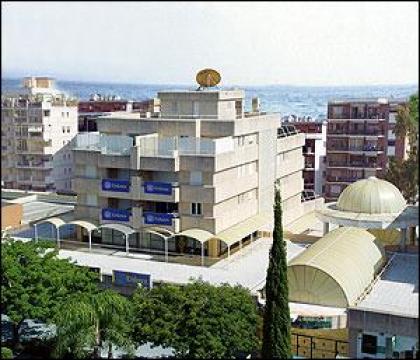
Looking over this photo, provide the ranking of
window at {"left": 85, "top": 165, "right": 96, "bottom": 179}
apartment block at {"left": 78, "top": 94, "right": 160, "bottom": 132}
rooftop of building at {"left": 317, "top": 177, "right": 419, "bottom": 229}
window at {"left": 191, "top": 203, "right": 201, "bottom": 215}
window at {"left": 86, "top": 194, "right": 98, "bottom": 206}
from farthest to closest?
apartment block at {"left": 78, "top": 94, "right": 160, "bottom": 132} < window at {"left": 86, "top": 194, "right": 98, "bottom": 206} < window at {"left": 85, "top": 165, "right": 96, "bottom": 179} < window at {"left": 191, "top": 203, "right": 201, "bottom": 215} < rooftop of building at {"left": 317, "top": 177, "right": 419, "bottom": 229}

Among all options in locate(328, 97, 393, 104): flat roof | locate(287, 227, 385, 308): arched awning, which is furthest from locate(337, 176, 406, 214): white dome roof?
locate(328, 97, 393, 104): flat roof

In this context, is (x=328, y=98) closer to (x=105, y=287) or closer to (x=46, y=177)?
Result: (x=46, y=177)

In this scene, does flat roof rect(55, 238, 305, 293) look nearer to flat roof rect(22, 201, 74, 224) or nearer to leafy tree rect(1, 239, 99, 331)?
leafy tree rect(1, 239, 99, 331)

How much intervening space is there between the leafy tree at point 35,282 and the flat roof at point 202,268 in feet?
10.1

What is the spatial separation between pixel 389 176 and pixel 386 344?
17.9m

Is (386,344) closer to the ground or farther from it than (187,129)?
closer to the ground

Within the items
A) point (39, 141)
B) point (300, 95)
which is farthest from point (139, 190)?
point (39, 141)

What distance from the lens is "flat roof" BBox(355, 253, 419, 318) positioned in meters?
16.8

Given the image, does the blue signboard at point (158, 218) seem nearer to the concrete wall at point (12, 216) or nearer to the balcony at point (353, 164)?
the concrete wall at point (12, 216)

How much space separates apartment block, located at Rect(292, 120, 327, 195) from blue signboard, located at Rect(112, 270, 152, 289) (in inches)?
964

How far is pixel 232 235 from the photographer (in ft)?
80.7

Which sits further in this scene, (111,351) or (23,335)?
(23,335)

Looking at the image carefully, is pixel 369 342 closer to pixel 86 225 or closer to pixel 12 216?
pixel 86 225

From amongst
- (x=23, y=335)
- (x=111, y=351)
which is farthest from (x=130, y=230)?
(x=111, y=351)
